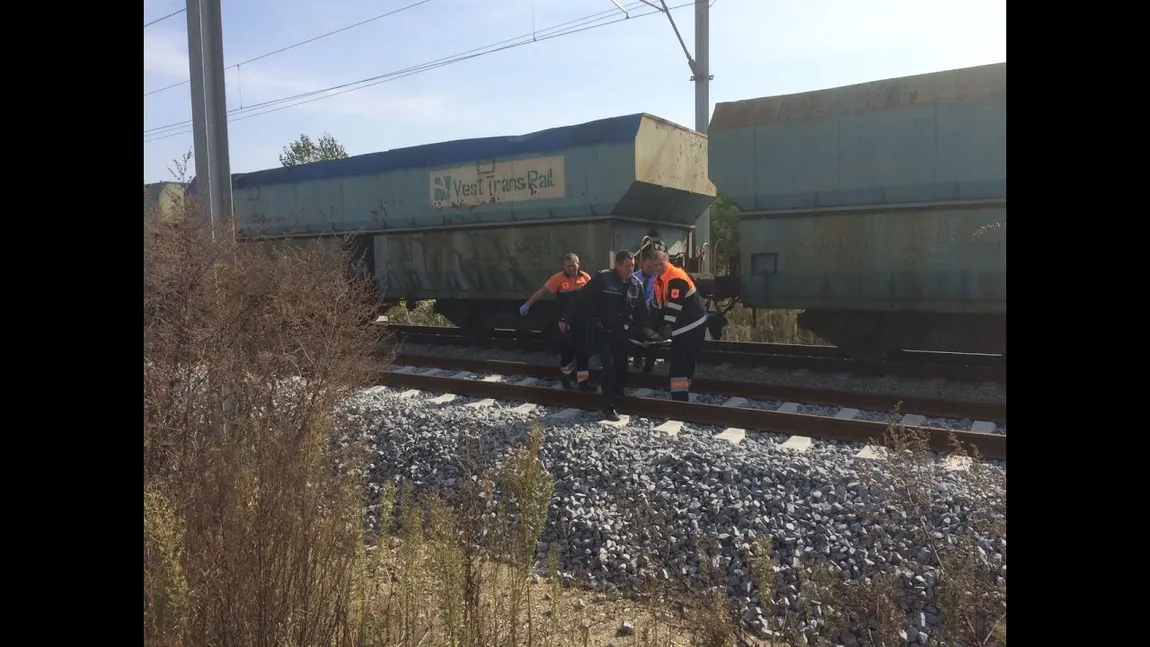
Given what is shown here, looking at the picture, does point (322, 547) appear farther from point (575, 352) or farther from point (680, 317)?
point (575, 352)

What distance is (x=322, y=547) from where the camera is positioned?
3.03 metres

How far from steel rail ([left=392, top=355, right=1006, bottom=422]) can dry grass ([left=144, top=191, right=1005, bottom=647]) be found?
124 inches

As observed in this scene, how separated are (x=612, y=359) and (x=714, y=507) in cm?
A: 318

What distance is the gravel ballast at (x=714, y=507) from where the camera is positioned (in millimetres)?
4000

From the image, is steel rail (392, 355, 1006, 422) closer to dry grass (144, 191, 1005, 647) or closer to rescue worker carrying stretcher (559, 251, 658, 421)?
rescue worker carrying stretcher (559, 251, 658, 421)

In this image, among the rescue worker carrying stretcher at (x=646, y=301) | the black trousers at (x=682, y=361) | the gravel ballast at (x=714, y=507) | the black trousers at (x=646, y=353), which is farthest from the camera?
the black trousers at (x=646, y=353)

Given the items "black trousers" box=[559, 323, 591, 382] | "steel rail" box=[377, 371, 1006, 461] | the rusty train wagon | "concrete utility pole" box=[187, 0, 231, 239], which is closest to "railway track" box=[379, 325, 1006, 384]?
the rusty train wagon

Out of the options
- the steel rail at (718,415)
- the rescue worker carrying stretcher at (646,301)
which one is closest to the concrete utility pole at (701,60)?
the rescue worker carrying stretcher at (646,301)

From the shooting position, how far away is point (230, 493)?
3033 mm

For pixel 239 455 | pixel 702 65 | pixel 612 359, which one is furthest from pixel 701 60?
pixel 239 455

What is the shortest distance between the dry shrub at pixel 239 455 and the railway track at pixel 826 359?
A: 621 centimetres

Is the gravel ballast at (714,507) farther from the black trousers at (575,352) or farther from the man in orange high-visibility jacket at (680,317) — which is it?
the black trousers at (575,352)
